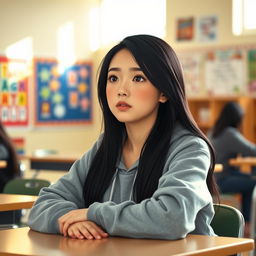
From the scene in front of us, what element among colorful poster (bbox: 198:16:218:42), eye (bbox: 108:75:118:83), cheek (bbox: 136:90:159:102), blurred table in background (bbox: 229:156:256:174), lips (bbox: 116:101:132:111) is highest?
colorful poster (bbox: 198:16:218:42)

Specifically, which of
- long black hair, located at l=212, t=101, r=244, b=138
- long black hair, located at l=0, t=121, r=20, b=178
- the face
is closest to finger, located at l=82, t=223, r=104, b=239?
the face

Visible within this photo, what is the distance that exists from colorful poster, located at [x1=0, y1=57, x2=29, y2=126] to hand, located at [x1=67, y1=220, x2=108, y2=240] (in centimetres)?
730

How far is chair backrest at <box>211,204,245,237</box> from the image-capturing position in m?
2.25

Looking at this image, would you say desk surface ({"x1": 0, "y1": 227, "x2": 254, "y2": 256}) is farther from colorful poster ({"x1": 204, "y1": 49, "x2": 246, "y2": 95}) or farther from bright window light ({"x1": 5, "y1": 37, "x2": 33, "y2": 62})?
bright window light ({"x1": 5, "y1": 37, "x2": 33, "y2": 62})

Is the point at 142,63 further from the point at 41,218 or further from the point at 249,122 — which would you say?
the point at 249,122

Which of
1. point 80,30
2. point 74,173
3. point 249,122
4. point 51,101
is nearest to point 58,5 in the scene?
point 80,30

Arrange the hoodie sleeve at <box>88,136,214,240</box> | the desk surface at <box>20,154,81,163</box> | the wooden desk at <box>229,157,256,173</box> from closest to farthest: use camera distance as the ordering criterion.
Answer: the hoodie sleeve at <box>88,136,214,240</box>
the desk surface at <box>20,154,81,163</box>
the wooden desk at <box>229,157,256,173</box>

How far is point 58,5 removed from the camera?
32.2ft

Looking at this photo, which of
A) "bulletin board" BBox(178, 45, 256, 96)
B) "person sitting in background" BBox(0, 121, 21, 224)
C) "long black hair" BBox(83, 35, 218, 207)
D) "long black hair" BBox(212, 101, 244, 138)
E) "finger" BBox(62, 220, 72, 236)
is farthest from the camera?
"bulletin board" BBox(178, 45, 256, 96)

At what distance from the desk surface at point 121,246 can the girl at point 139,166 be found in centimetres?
5

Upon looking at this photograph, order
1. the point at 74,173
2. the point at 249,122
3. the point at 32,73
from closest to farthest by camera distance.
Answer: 1. the point at 74,173
2. the point at 249,122
3. the point at 32,73

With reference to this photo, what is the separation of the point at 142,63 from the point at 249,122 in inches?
276

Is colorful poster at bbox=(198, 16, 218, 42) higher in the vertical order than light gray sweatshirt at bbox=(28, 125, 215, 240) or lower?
higher

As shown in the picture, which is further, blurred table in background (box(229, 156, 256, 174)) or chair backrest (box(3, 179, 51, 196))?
blurred table in background (box(229, 156, 256, 174))
